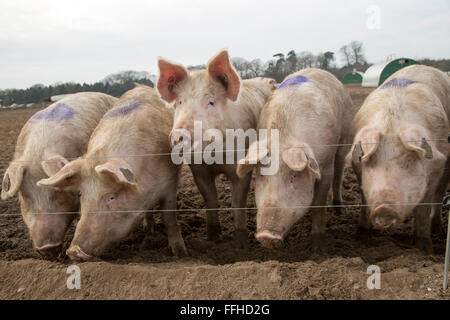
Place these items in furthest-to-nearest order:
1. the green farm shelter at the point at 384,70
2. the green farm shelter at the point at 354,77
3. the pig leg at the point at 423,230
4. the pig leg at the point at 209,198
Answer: the green farm shelter at the point at 354,77, the green farm shelter at the point at 384,70, the pig leg at the point at 209,198, the pig leg at the point at 423,230

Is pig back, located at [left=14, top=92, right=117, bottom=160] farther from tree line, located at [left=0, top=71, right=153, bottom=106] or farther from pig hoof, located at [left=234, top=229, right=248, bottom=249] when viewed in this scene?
tree line, located at [left=0, top=71, right=153, bottom=106]

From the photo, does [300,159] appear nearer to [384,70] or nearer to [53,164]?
[53,164]

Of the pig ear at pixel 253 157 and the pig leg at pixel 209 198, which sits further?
the pig leg at pixel 209 198

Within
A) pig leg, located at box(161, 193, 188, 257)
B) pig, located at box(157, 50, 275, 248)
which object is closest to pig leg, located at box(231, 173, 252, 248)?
pig, located at box(157, 50, 275, 248)

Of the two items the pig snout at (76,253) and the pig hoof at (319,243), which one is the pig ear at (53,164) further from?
the pig hoof at (319,243)

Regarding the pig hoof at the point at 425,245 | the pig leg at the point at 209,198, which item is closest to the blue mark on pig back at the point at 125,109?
the pig leg at the point at 209,198

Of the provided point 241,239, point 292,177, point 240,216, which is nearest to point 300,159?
point 292,177

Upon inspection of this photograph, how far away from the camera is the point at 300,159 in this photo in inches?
127

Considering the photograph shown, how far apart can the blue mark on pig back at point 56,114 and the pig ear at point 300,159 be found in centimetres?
299

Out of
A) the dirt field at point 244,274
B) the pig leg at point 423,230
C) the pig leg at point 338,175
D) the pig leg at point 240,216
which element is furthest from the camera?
the pig leg at point 338,175

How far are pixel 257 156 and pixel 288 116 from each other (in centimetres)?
71

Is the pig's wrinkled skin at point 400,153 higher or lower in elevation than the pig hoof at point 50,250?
higher

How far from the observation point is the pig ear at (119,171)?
3244 mm

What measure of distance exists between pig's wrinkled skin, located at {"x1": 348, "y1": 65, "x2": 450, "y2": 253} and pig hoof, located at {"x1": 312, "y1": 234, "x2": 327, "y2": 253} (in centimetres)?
64
